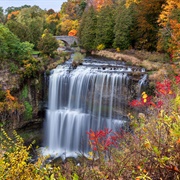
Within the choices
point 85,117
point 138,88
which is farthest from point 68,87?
point 138,88

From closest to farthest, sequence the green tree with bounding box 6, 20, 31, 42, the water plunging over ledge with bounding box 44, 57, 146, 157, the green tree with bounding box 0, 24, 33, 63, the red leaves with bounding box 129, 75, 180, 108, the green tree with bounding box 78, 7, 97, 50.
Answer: the red leaves with bounding box 129, 75, 180, 108 → the water plunging over ledge with bounding box 44, 57, 146, 157 → the green tree with bounding box 0, 24, 33, 63 → the green tree with bounding box 6, 20, 31, 42 → the green tree with bounding box 78, 7, 97, 50

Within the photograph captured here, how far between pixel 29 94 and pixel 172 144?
1287 centimetres

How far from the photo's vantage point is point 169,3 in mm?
17719

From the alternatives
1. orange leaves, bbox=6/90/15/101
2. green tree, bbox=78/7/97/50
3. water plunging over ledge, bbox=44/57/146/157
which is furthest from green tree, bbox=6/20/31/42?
green tree, bbox=78/7/97/50

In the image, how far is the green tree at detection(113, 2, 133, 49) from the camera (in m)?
21.1

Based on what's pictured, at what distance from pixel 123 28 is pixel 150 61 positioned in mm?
6050

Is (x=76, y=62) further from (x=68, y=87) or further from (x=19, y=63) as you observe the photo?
(x=19, y=63)

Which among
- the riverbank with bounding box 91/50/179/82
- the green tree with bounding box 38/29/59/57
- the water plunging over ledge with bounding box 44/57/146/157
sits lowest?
the water plunging over ledge with bounding box 44/57/146/157

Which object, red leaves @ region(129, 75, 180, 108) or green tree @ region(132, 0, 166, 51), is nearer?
red leaves @ region(129, 75, 180, 108)

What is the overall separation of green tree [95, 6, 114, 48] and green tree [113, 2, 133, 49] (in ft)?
4.51

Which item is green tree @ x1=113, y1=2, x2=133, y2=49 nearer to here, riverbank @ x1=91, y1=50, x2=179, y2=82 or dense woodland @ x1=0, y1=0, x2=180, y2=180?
dense woodland @ x1=0, y1=0, x2=180, y2=180

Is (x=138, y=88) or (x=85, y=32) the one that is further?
(x=85, y=32)

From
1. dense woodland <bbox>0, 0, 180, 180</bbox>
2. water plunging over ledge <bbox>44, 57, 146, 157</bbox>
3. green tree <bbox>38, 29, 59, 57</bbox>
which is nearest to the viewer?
dense woodland <bbox>0, 0, 180, 180</bbox>

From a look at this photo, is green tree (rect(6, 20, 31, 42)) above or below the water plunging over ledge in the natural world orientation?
above
